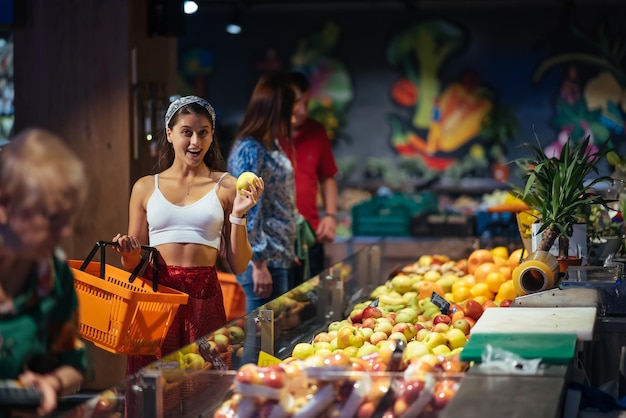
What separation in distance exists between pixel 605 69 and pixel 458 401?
1003cm

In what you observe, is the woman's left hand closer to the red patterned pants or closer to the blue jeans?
the red patterned pants

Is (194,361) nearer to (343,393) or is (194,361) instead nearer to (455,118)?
(343,393)

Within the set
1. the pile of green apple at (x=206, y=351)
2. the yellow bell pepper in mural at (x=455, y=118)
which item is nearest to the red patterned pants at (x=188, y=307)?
the pile of green apple at (x=206, y=351)

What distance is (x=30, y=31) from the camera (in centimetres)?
585

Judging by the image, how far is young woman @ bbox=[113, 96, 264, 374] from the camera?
12.1ft

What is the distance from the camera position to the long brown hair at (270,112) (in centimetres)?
491

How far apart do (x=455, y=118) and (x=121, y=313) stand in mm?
9058

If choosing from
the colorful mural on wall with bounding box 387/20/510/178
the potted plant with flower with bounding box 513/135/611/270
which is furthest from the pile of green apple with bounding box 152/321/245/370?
the colorful mural on wall with bounding box 387/20/510/178

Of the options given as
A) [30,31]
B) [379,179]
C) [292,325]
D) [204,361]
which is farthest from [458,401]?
[379,179]

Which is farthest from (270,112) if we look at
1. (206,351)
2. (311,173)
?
(206,351)

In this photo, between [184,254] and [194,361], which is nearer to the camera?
[194,361]

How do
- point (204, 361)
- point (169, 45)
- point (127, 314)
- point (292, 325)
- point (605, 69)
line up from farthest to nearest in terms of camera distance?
point (605, 69) < point (169, 45) < point (292, 325) < point (127, 314) < point (204, 361)

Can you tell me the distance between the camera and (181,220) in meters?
3.71

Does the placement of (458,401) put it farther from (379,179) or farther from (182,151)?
(379,179)
